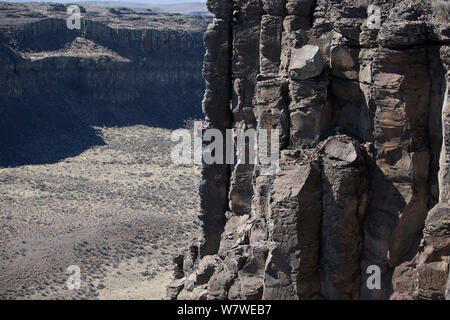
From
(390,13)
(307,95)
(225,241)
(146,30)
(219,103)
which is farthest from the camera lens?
(146,30)

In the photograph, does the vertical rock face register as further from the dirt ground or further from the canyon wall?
the canyon wall

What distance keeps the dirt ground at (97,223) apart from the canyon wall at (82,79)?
719 centimetres

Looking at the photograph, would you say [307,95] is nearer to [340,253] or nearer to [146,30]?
[340,253]

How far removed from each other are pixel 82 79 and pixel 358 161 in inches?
2794

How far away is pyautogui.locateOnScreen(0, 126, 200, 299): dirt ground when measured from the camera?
1419 inches

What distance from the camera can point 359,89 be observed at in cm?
1592

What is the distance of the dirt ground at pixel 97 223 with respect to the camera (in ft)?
118

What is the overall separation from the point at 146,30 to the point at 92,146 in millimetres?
25680

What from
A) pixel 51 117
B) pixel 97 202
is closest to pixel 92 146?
pixel 51 117

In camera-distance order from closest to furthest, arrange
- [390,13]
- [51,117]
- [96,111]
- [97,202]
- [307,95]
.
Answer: [390,13] < [307,95] < [97,202] < [51,117] < [96,111]

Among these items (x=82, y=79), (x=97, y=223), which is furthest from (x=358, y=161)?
(x=82, y=79)

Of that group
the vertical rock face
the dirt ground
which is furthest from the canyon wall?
the vertical rock face

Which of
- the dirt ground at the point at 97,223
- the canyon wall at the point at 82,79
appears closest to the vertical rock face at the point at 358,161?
the dirt ground at the point at 97,223

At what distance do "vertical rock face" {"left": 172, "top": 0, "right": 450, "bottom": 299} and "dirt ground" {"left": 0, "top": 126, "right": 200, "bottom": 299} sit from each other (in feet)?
54.4
